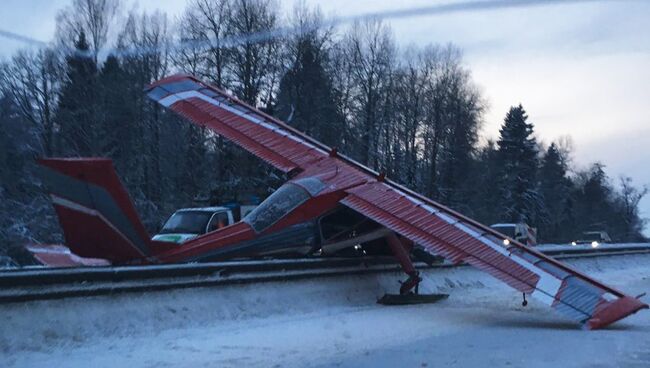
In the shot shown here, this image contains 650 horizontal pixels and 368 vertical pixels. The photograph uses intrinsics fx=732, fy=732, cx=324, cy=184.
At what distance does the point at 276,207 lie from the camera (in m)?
14.2

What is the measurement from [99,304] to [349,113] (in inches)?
2115

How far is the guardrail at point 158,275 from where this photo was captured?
8.80 meters

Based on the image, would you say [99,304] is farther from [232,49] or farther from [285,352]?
[232,49]

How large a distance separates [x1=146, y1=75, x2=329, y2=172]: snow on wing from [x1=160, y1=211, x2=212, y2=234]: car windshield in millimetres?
2961

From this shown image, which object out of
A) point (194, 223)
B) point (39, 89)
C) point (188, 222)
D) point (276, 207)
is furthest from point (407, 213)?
point (39, 89)

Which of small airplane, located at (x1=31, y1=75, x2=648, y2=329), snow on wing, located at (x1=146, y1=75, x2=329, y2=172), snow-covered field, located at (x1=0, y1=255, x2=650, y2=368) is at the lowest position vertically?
snow-covered field, located at (x1=0, y1=255, x2=650, y2=368)

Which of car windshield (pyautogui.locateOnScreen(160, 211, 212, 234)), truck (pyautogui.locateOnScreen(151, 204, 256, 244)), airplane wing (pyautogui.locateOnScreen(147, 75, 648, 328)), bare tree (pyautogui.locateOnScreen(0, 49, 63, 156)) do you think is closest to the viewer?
airplane wing (pyautogui.locateOnScreen(147, 75, 648, 328))

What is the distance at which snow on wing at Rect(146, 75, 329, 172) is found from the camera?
58.4 ft

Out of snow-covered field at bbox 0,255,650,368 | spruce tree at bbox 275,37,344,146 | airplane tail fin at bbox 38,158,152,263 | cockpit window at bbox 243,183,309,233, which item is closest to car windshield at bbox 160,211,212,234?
cockpit window at bbox 243,183,309,233

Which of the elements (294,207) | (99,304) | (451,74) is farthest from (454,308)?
(451,74)

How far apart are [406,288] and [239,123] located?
704 centimetres

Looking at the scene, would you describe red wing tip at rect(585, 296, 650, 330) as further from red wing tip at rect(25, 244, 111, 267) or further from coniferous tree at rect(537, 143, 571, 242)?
coniferous tree at rect(537, 143, 571, 242)

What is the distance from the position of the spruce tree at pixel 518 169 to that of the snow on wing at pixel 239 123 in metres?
60.4

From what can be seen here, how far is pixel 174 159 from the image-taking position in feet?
184
